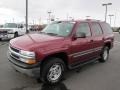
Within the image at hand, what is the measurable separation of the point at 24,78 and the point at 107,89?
2546mm

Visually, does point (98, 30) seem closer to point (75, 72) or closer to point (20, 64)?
point (75, 72)

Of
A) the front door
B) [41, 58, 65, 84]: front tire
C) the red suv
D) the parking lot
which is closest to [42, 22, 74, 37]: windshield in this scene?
the red suv

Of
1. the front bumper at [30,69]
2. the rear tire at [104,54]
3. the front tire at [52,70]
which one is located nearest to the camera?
the front bumper at [30,69]

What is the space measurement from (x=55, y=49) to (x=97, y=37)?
8.61ft

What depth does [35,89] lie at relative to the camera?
4707 mm

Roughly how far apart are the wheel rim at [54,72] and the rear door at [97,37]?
2092 mm

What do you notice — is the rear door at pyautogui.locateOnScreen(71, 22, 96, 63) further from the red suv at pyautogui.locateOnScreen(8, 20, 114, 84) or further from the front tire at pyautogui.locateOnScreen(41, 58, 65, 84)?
the front tire at pyautogui.locateOnScreen(41, 58, 65, 84)

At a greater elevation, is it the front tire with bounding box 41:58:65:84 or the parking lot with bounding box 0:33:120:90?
the front tire with bounding box 41:58:65:84

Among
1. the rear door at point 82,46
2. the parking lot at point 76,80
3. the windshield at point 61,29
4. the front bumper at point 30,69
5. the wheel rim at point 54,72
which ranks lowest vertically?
the parking lot at point 76,80

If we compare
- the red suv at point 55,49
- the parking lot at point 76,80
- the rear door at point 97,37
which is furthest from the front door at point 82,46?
the parking lot at point 76,80

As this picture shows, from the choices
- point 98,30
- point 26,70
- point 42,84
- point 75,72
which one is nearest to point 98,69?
point 75,72

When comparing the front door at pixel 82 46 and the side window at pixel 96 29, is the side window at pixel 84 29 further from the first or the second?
the side window at pixel 96 29

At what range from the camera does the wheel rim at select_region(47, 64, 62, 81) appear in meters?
5.05

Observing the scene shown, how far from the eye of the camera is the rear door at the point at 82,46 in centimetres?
564
